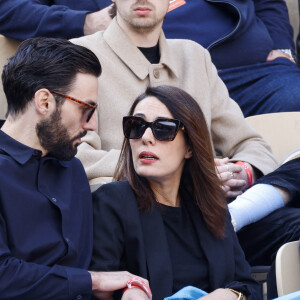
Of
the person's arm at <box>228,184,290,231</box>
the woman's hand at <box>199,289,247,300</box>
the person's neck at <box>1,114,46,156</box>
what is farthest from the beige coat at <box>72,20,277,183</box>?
the woman's hand at <box>199,289,247,300</box>

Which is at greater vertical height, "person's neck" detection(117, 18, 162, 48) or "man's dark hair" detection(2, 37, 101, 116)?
"man's dark hair" detection(2, 37, 101, 116)

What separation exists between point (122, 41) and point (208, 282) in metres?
1.39

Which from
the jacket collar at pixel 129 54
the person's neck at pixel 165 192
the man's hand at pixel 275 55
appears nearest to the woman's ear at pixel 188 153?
the person's neck at pixel 165 192

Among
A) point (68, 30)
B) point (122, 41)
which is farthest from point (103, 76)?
point (68, 30)

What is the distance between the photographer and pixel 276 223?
3.12m

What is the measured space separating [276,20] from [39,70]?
2.67 metres

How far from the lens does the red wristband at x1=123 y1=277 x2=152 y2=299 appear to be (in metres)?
2.33

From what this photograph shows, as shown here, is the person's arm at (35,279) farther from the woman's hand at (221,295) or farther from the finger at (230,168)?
the finger at (230,168)

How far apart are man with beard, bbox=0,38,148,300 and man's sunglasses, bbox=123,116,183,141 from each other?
0.13m

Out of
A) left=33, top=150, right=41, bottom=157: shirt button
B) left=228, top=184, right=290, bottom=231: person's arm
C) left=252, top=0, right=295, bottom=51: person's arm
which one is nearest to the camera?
left=33, top=150, right=41, bottom=157: shirt button

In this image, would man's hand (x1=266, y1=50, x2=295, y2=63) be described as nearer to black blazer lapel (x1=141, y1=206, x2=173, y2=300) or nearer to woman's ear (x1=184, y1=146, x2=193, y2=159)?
woman's ear (x1=184, y1=146, x2=193, y2=159)

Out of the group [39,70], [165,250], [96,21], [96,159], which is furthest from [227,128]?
[39,70]

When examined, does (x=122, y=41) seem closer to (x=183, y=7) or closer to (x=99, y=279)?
(x=183, y=7)

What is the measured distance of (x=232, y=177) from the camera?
3369mm
